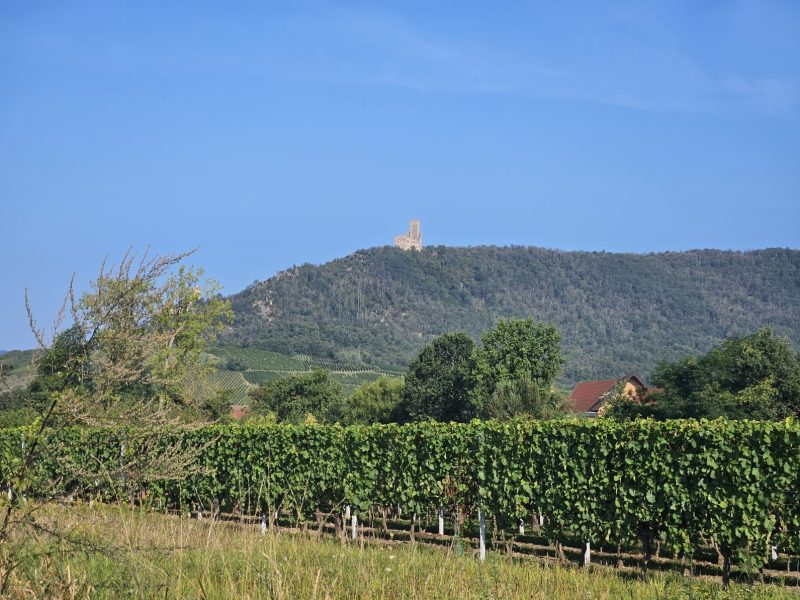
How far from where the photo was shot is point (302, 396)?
250 ft

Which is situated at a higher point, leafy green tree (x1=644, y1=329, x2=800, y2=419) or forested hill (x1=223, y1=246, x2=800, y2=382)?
forested hill (x1=223, y1=246, x2=800, y2=382)

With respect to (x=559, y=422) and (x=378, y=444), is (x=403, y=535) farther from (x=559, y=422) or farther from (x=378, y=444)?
(x=559, y=422)

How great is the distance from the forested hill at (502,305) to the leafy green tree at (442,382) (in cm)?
6885

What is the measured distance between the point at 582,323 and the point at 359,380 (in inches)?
2705

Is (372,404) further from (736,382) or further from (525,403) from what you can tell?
(736,382)

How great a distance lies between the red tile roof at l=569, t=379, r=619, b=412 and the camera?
8845 centimetres

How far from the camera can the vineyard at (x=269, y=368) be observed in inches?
4392

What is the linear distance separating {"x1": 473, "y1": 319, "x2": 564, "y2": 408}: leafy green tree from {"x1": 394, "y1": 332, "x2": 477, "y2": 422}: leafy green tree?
51.4 inches

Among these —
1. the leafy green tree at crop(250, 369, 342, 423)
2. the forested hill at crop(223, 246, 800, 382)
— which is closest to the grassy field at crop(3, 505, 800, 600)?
the leafy green tree at crop(250, 369, 342, 423)

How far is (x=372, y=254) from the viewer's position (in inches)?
7490

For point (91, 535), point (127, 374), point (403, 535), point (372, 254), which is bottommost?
point (403, 535)

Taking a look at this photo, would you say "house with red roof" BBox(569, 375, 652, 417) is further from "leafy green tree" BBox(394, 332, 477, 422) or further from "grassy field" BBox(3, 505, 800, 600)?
"grassy field" BBox(3, 505, 800, 600)

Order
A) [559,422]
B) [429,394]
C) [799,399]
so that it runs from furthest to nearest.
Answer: [429,394], [799,399], [559,422]

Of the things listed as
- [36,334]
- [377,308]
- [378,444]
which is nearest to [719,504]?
[378,444]
